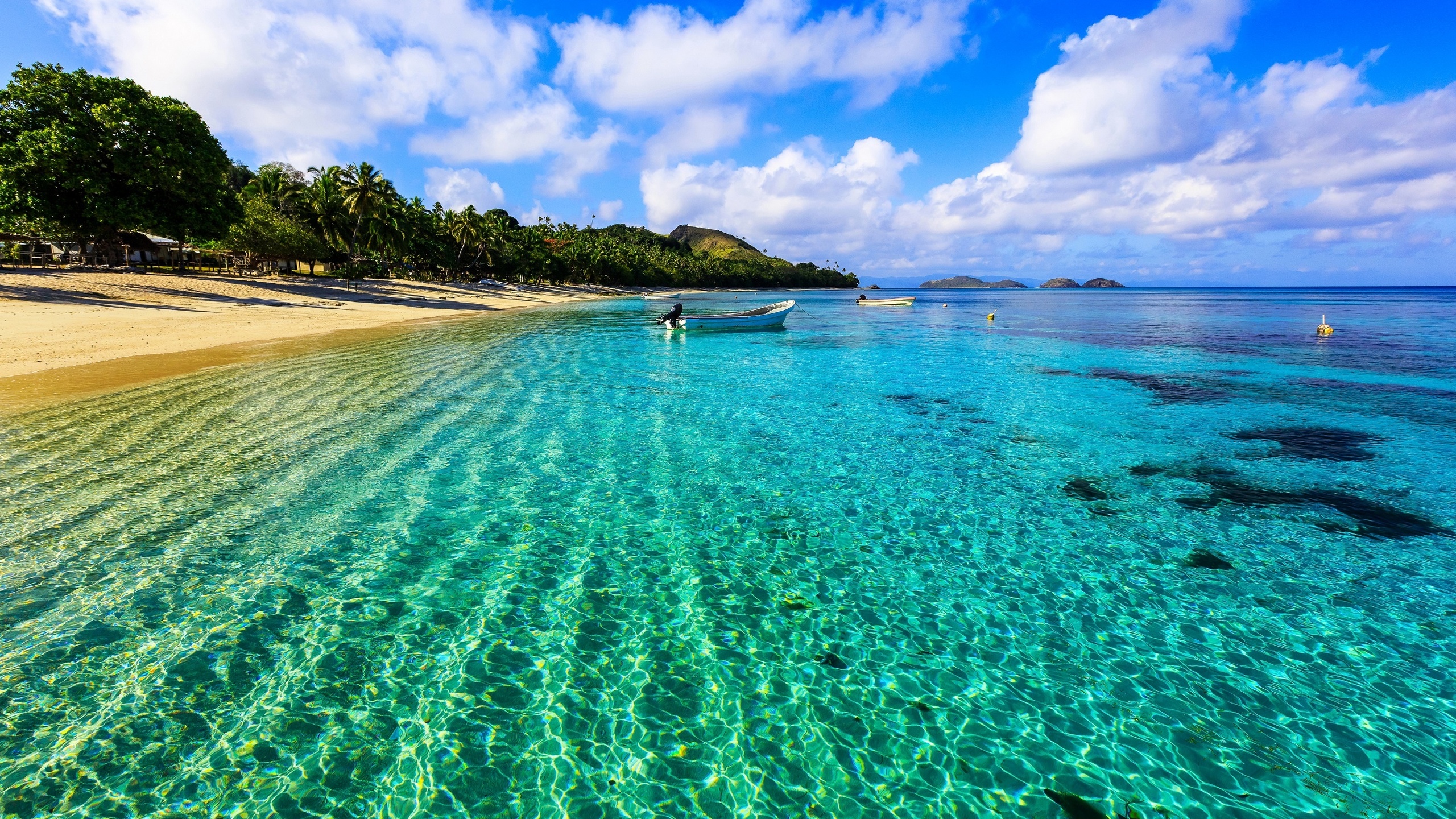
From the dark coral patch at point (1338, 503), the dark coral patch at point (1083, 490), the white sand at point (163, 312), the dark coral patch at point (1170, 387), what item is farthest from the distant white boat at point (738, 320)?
the dark coral patch at point (1338, 503)

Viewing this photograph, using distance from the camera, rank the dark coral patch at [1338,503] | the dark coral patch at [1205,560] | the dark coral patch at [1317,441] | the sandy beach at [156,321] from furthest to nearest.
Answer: the sandy beach at [156,321] < the dark coral patch at [1317,441] < the dark coral patch at [1338,503] < the dark coral patch at [1205,560]

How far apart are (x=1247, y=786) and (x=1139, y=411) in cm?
1423

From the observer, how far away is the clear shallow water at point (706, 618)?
415 centimetres

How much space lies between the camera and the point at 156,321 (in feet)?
88.6

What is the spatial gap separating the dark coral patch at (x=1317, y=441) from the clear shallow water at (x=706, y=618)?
0.16 metres

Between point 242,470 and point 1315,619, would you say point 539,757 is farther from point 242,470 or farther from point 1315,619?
point 242,470

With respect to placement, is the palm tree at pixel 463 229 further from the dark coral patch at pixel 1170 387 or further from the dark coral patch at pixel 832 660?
the dark coral patch at pixel 832 660

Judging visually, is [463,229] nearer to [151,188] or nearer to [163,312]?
[151,188]

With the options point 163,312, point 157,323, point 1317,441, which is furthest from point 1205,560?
point 163,312

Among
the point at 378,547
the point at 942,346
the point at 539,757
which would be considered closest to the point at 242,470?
the point at 378,547

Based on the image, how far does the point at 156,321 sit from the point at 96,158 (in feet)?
49.2

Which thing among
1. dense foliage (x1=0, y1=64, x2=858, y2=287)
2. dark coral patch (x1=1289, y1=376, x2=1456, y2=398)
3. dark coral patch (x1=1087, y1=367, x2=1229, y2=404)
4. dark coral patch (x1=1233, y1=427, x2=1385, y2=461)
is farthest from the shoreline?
dark coral patch (x1=1289, y1=376, x2=1456, y2=398)

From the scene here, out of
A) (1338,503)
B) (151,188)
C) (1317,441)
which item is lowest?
(1338,503)

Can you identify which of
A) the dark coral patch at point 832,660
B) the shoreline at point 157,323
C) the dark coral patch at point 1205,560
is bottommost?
the dark coral patch at point 832,660
